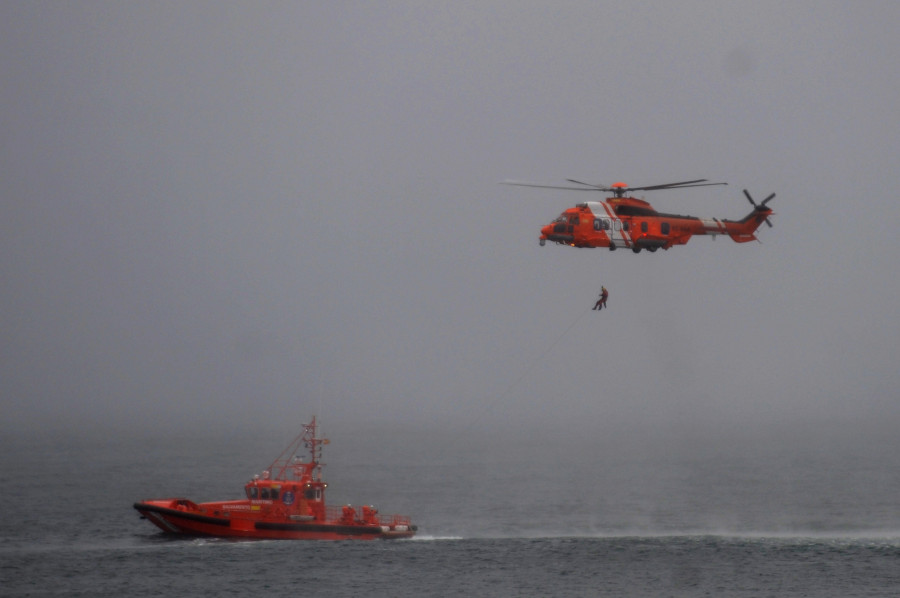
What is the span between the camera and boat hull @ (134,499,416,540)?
176 ft

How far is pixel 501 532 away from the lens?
201 ft

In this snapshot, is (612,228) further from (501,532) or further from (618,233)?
(501,532)

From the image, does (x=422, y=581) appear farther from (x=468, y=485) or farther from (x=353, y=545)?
(x=468, y=485)

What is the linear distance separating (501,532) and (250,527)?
15.1 meters

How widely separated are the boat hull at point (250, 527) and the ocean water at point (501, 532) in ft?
2.42

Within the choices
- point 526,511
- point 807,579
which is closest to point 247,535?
point 526,511

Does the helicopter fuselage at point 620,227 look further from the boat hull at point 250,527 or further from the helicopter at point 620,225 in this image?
the boat hull at point 250,527

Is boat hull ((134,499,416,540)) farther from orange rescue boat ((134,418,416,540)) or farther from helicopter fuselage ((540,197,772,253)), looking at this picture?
helicopter fuselage ((540,197,772,253))

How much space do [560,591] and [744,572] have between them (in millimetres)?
9503

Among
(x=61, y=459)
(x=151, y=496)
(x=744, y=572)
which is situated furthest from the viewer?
(x=61, y=459)

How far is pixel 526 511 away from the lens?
7006 cm

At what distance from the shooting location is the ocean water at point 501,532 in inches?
1844

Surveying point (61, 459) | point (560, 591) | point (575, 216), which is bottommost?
point (560, 591)

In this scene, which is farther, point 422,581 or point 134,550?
point 134,550
